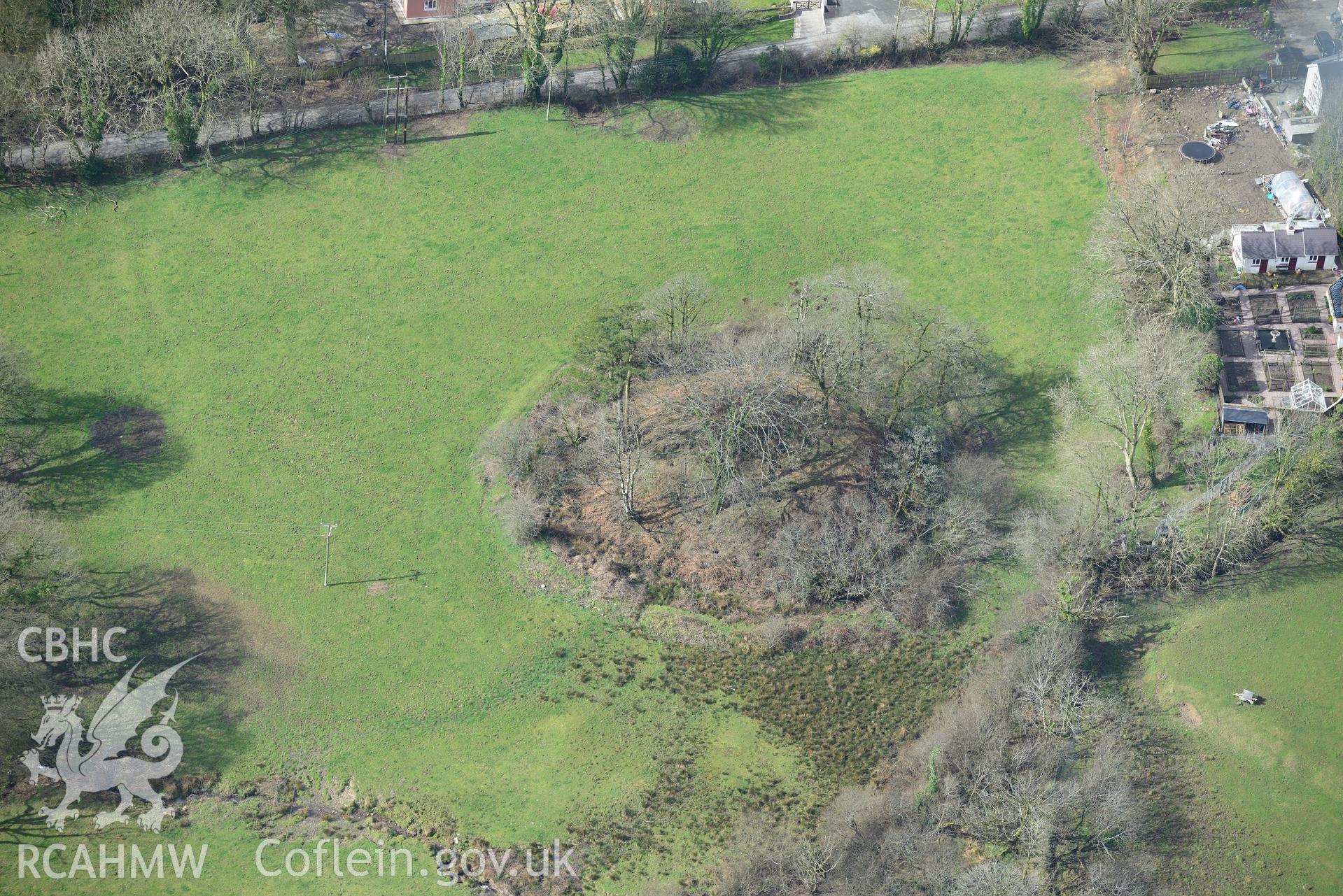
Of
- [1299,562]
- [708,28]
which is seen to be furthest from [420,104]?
[1299,562]

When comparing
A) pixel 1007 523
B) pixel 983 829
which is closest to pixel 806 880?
pixel 983 829

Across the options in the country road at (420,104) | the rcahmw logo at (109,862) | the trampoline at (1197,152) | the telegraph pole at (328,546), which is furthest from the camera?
the country road at (420,104)

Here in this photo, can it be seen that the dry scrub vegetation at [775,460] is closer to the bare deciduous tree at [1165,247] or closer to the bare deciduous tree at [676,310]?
the bare deciduous tree at [676,310]

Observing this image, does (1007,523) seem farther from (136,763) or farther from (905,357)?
(136,763)

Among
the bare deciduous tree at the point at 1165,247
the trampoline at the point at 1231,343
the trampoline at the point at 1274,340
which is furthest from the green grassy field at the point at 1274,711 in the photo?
the bare deciduous tree at the point at 1165,247

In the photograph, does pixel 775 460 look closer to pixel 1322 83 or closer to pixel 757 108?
pixel 757 108

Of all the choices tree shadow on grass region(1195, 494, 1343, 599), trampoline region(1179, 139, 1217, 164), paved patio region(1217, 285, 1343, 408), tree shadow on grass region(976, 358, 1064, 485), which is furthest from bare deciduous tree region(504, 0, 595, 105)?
tree shadow on grass region(1195, 494, 1343, 599)
